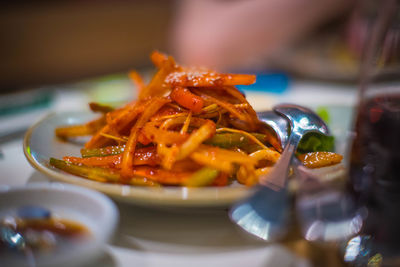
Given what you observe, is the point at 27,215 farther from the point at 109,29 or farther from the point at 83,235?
the point at 109,29

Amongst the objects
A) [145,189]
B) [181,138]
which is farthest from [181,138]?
[145,189]

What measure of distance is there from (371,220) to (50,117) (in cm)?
127

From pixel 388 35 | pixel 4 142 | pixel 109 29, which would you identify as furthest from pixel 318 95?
pixel 109 29

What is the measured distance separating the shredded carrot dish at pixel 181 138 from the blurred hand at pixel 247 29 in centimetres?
243

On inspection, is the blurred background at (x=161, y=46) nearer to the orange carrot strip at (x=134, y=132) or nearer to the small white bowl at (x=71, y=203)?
the orange carrot strip at (x=134, y=132)

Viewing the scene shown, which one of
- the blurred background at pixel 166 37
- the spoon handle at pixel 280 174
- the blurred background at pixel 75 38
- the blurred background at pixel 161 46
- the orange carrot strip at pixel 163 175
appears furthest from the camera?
the blurred background at pixel 75 38

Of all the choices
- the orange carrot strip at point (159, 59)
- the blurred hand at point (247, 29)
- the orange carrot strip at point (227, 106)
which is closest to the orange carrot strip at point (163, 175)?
the orange carrot strip at point (227, 106)

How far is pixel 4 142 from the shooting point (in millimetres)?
1652

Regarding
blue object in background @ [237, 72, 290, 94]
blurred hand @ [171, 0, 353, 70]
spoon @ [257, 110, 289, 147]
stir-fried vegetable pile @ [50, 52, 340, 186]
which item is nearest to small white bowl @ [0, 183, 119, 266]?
stir-fried vegetable pile @ [50, 52, 340, 186]

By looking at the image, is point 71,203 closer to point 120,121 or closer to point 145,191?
point 145,191

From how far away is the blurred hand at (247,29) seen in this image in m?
3.44

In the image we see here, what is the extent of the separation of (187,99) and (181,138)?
0.15m

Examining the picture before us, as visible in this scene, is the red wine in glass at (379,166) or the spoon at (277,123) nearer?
the red wine in glass at (379,166)

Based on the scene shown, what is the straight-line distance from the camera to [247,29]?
3646 millimetres
